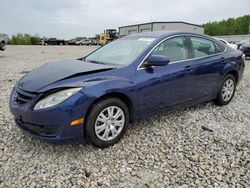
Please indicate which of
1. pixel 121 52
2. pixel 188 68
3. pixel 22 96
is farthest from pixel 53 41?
pixel 22 96

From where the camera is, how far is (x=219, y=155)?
9.64 feet

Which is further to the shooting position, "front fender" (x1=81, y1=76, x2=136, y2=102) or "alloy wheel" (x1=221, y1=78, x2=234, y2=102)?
"alloy wheel" (x1=221, y1=78, x2=234, y2=102)

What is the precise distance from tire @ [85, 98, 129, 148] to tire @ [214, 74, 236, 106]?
2335 mm

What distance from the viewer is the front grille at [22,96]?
2.73m

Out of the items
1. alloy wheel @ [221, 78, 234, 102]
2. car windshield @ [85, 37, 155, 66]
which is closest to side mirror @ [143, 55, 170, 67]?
car windshield @ [85, 37, 155, 66]

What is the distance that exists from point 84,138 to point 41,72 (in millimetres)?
1110

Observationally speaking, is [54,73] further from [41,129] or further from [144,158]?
[144,158]

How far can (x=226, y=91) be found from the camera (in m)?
4.70

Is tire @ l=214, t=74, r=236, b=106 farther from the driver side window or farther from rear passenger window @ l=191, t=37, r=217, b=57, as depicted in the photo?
the driver side window

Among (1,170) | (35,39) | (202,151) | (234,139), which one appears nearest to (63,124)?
(1,170)

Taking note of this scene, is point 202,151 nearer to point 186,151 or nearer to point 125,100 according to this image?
point 186,151

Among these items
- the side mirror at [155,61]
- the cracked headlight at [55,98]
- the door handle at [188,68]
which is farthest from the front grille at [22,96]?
the door handle at [188,68]

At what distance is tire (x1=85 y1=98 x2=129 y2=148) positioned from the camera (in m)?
2.80

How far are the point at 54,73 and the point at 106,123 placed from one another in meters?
0.92
